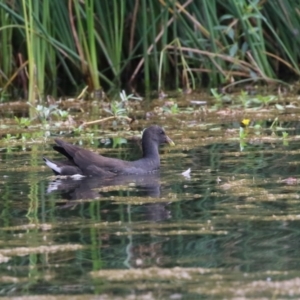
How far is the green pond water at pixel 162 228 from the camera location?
4531mm

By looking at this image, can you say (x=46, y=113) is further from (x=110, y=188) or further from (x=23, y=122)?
(x=110, y=188)

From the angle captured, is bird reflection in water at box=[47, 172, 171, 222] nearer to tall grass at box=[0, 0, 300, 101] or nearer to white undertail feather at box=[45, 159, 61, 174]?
white undertail feather at box=[45, 159, 61, 174]

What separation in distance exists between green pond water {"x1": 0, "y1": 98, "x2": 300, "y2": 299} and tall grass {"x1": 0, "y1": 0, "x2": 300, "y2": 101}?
4783 mm

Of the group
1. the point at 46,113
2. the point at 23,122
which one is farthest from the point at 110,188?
the point at 46,113

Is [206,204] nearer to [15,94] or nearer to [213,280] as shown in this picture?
[213,280]

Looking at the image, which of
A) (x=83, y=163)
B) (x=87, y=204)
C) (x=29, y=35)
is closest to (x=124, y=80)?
(x=29, y=35)

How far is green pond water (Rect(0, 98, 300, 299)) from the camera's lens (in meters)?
4.53

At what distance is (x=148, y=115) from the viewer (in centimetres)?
1209

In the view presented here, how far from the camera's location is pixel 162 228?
5793 millimetres

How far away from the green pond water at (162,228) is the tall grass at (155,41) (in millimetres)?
4783

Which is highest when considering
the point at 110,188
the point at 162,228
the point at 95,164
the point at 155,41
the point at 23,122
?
the point at 155,41

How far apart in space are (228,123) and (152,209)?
481 cm

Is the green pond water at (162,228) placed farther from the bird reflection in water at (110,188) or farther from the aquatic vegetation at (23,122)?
the aquatic vegetation at (23,122)

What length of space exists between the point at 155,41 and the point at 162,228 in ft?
28.5
